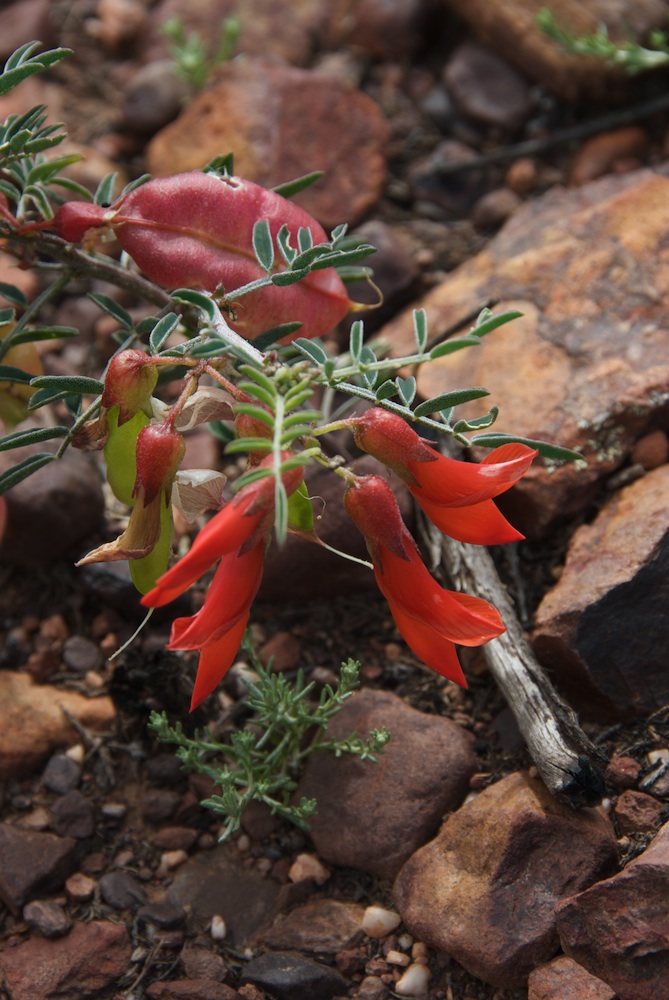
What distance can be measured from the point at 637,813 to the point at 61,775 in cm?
115

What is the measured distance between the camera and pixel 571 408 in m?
2.24

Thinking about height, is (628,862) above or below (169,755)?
above

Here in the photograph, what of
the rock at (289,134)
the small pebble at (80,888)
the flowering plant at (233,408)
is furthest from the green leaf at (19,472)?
the rock at (289,134)

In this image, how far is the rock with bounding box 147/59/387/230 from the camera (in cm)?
287

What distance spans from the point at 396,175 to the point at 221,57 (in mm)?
694

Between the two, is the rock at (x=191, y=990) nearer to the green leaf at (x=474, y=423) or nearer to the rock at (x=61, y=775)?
the rock at (x=61, y=775)

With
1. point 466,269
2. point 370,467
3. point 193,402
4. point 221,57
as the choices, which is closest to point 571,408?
point 370,467

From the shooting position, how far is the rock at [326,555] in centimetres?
222

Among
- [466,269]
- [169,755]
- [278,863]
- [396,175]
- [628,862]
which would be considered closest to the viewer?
[628,862]

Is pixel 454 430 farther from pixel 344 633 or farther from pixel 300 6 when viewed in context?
pixel 300 6

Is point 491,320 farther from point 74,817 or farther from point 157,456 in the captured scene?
point 74,817

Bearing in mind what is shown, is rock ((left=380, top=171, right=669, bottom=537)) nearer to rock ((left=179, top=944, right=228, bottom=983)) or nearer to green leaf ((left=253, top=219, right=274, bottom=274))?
green leaf ((left=253, top=219, right=274, bottom=274))

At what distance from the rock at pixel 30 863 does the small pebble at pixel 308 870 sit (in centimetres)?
44

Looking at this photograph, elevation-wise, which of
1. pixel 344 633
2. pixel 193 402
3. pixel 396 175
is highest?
pixel 193 402
